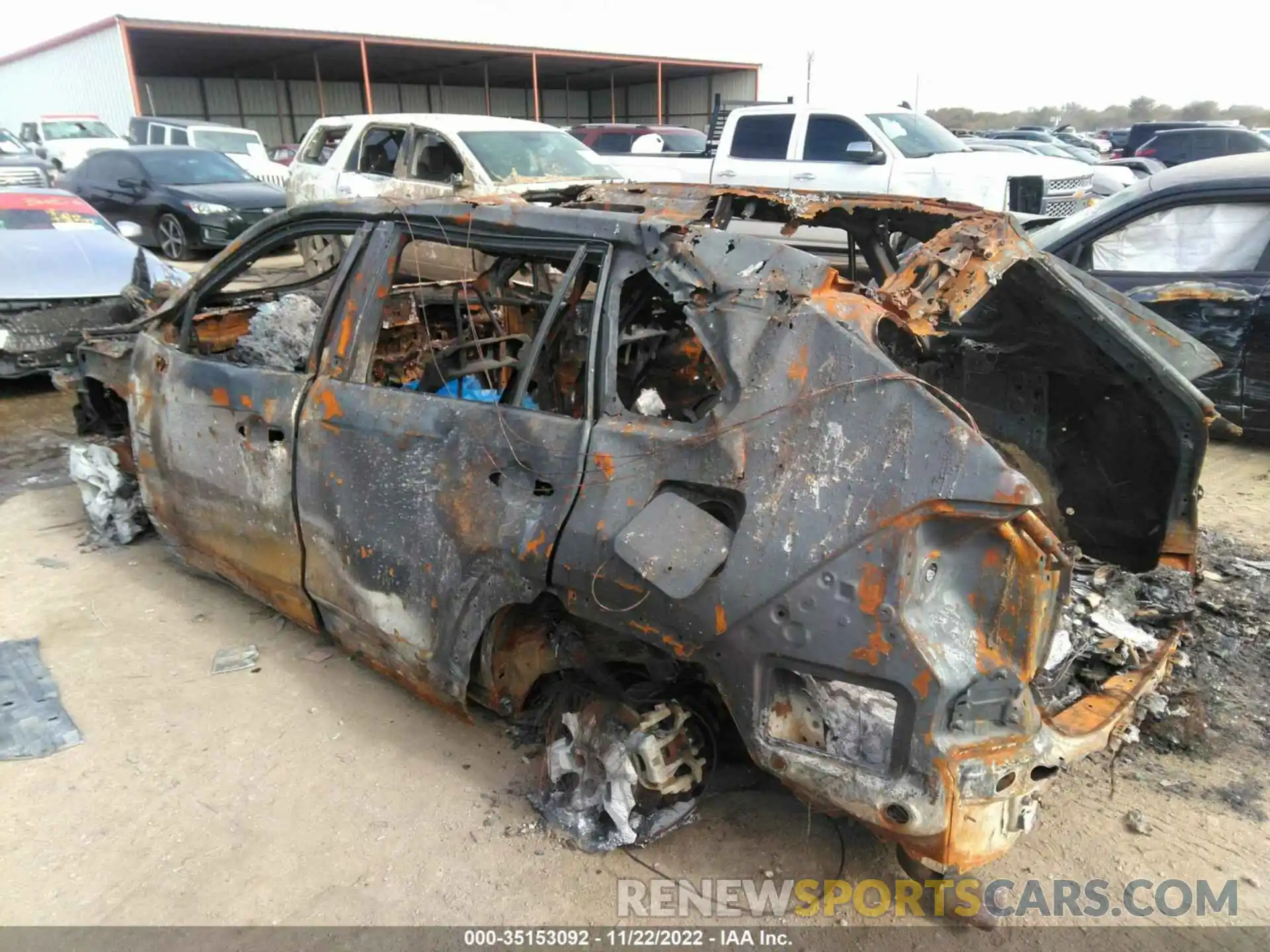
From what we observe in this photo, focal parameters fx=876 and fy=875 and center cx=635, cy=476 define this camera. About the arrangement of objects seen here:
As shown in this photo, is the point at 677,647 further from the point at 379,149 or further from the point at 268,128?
the point at 268,128

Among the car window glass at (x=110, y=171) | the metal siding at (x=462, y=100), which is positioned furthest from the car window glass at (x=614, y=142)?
the metal siding at (x=462, y=100)

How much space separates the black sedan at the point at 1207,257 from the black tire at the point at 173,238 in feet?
34.6

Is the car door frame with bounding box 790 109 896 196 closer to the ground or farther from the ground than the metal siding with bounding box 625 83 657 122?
closer to the ground

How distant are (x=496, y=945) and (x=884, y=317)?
1865mm

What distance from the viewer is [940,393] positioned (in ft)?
6.62

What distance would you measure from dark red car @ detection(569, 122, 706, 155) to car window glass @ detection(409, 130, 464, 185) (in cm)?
708

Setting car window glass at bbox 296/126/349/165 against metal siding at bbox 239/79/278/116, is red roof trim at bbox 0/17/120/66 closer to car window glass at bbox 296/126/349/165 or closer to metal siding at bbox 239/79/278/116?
metal siding at bbox 239/79/278/116

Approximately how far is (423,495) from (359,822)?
1008mm

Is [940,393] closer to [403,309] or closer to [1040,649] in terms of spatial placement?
[1040,649]

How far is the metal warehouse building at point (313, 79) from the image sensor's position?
20922 mm

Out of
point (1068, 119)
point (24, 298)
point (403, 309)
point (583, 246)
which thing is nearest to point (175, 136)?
point (24, 298)

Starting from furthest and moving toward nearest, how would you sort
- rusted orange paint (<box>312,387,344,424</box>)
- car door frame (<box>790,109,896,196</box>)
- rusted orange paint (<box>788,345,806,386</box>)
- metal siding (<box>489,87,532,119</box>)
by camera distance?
1. metal siding (<box>489,87,532,119</box>)
2. car door frame (<box>790,109,896,196</box>)
3. rusted orange paint (<box>312,387,344,424</box>)
4. rusted orange paint (<box>788,345,806,386</box>)

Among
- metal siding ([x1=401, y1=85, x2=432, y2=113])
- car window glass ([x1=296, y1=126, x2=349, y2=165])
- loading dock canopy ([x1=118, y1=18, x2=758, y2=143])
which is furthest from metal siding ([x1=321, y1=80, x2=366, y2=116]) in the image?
car window glass ([x1=296, y1=126, x2=349, y2=165])

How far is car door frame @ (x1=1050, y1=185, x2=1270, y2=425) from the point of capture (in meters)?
4.94
